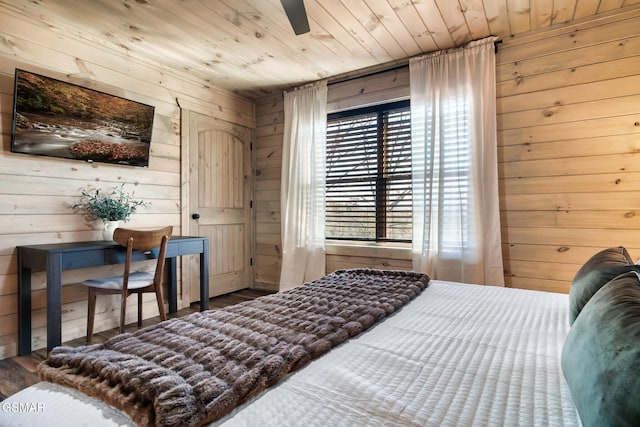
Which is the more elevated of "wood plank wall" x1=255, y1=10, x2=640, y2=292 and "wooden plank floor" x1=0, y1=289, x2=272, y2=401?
"wood plank wall" x1=255, y1=10, x2=640, y2=292

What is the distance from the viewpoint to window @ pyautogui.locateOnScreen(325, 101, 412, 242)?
3.40 metres

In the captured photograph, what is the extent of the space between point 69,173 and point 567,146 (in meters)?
3.91

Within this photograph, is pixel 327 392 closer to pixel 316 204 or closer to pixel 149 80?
pixel 316 204

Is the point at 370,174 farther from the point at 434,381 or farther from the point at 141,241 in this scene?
the point at 434,381

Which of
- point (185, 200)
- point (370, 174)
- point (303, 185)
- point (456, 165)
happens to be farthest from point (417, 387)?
point (185, 200)

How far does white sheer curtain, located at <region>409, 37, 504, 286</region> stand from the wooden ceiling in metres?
0.23

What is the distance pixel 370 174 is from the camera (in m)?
3.56

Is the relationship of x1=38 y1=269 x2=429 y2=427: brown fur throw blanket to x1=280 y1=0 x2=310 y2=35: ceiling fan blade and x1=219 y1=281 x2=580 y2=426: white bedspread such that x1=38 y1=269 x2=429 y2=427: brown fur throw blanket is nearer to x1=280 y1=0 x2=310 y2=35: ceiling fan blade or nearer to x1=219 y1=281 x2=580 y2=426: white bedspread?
x1=219 y1=281 x2=580 y2=426: white bedspread

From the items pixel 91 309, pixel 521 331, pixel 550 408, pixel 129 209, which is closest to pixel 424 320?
pixel 521 331

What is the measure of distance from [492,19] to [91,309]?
12.2ft

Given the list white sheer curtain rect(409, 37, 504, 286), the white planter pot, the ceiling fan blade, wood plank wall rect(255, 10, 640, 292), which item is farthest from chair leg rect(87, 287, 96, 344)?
wood plank wall rect(255, 10, 640, 292)

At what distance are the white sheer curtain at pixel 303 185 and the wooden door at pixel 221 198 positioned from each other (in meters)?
0.60

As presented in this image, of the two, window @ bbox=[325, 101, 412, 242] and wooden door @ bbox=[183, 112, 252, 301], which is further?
wooden door @ bbox=[183, 112, 252, 301]

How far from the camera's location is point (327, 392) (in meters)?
0.77
